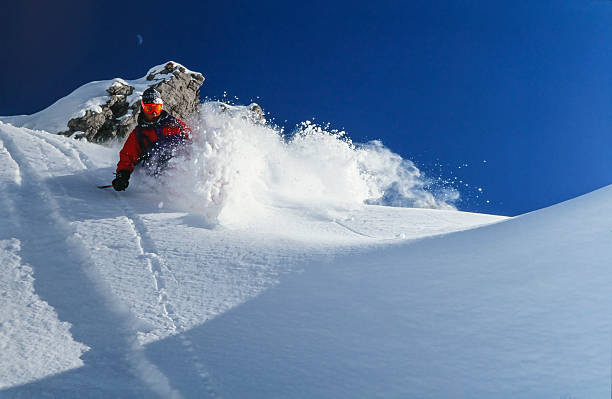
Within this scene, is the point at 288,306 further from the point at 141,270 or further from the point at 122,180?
the point at 122,180

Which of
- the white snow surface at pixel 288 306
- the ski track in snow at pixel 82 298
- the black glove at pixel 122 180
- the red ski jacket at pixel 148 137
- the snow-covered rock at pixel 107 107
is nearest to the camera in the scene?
the white snow surface at pixel 288 306

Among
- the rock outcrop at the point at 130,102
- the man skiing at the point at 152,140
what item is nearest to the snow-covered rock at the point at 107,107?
the rock outcrop at the point at 130,102

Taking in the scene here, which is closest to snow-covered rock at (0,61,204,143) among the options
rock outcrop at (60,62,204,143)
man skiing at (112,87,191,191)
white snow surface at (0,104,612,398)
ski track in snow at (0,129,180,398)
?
rock outcrop at (60,62,204,143)

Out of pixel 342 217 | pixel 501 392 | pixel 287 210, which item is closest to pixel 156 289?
pixel 501 392

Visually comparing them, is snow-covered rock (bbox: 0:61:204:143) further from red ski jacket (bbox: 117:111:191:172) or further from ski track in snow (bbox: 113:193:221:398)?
ski track in snow (bbox: 113:193:221:398)

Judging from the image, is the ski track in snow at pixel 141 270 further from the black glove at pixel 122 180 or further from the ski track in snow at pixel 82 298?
the black glove at pixel 122 180

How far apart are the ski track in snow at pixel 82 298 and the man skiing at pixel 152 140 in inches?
40.2

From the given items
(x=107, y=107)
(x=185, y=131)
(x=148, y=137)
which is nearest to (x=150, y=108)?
(x=148, y=137)

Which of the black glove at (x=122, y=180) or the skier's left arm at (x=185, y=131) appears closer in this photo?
the black glove at (x=122, y=180)

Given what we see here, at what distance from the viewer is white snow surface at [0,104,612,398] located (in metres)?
1.85

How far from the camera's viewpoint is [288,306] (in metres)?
2.53

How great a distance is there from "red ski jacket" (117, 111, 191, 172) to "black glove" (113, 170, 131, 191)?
10 cm

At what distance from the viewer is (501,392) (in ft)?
5.64

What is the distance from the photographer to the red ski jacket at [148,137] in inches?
192
